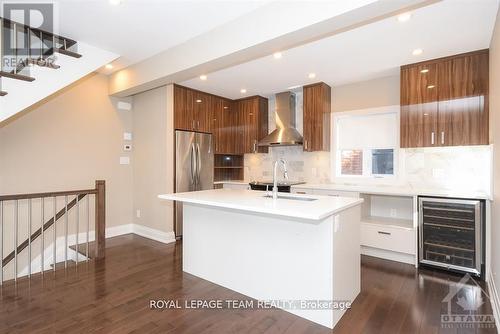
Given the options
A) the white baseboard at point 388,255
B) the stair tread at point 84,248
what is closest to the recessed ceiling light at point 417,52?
the white baseboard at point 388,255

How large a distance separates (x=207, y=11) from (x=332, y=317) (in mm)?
2944

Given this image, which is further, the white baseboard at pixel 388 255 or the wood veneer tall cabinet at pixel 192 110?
the wood veneer tall cabinet at pixel 192 110

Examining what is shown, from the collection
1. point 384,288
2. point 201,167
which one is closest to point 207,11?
point 201,167

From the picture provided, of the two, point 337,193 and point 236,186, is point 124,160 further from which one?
point 337,193

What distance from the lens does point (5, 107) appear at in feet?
9.14

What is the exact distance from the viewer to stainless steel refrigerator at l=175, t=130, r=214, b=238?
4.39 meters

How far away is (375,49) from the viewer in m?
3.09

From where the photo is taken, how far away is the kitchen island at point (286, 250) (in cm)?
208

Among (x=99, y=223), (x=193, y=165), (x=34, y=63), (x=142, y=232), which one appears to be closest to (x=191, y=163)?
(x=193, y=165)

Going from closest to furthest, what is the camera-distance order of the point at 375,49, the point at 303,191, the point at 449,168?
the point at 375,49
the point at 449,168
the point at 303,191

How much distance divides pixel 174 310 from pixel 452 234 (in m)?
3.12

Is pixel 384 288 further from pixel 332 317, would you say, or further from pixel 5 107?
pixel 5 107

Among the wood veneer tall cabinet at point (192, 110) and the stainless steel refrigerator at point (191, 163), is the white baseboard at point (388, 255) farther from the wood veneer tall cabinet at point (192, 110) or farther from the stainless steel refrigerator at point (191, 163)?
the wood veneer tall cabinet at point (192, 110)

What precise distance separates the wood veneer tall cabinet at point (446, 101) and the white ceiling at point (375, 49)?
0.16m
